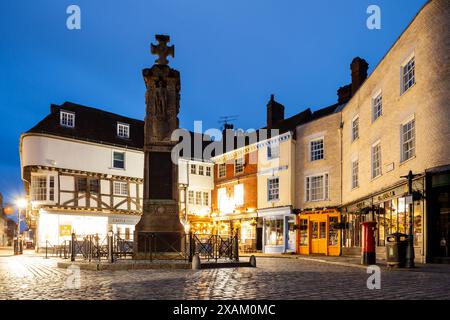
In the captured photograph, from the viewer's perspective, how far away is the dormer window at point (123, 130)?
41.0m

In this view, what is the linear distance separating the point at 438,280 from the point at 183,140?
38670 mm

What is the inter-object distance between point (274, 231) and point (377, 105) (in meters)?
14.2

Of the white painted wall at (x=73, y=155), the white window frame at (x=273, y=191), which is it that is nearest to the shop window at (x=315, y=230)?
the white window frame at (x=273, y=191)

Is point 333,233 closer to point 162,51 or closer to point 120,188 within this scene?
point 162,51

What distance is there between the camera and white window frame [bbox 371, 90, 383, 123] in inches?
894

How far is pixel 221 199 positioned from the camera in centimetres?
4147

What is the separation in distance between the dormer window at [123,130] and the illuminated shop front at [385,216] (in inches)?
836

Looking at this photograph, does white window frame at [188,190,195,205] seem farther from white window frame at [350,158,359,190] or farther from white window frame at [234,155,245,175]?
white window frame at [350,158,359,190]

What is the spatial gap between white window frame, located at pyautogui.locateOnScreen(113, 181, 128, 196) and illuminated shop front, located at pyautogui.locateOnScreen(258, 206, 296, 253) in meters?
11.6

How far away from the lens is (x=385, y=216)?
833 inches

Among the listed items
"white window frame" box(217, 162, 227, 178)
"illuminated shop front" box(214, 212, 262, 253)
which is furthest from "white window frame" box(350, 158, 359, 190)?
"white window frame" box(217, 162, 227, 178)

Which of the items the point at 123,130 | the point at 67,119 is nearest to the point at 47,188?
the point at 67,119

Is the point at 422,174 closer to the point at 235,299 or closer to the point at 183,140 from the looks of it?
the point at 235,299
